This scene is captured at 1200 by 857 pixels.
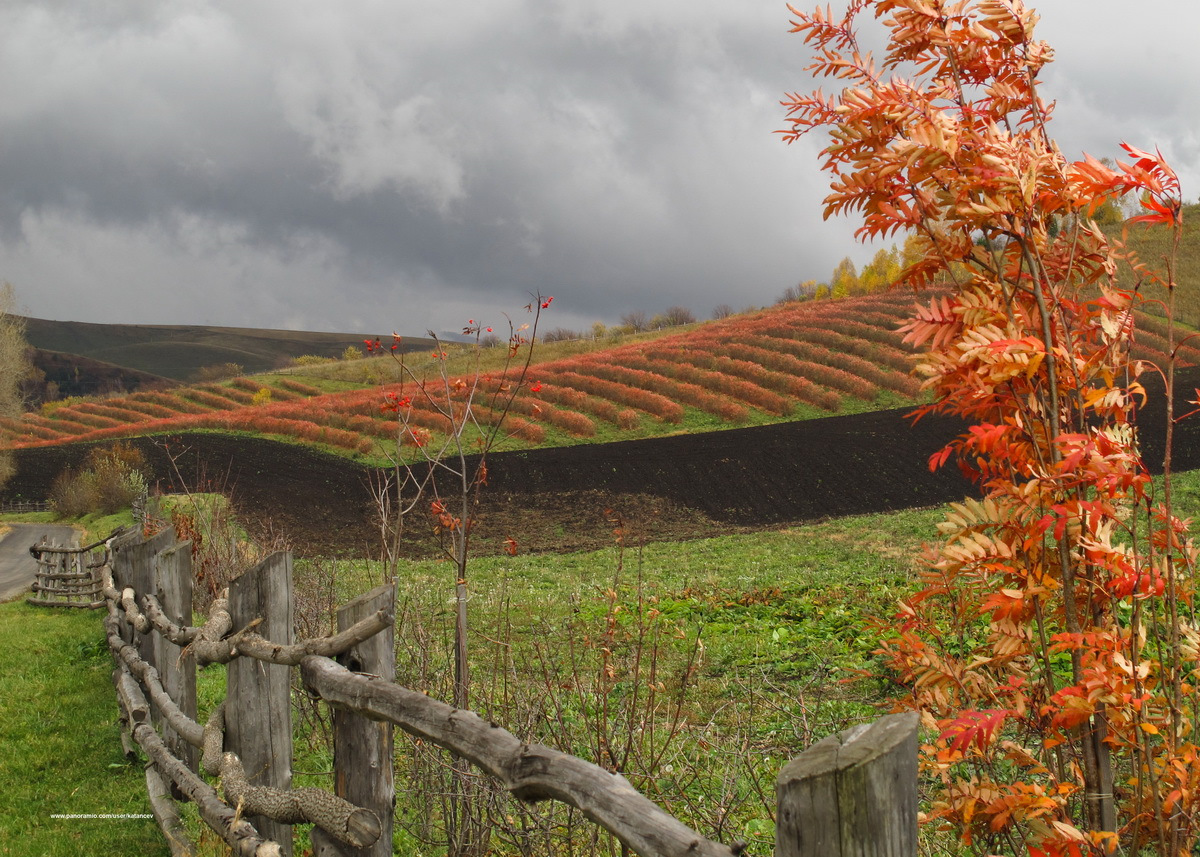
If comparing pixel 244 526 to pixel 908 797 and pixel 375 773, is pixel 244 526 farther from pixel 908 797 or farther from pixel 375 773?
pixel 908 797

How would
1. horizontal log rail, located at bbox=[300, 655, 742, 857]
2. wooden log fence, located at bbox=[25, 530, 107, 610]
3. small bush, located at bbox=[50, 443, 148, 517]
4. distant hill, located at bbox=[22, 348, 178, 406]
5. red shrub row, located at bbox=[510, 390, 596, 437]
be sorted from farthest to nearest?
distant hill, located at bbox=[22, 348, 178, 406], red shrub row, located at bbox=[510, 390, 596, 437], small bush, located at bbox=[50, 443, 148, 517], wooden log fence, located at bbox=[25, 530, 107, 610], horizontal log rail, located at bbox=[300, 655, 742, 857]

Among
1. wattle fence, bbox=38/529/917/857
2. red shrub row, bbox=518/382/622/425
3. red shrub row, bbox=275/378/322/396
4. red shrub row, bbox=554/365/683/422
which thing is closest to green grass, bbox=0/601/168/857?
wattle fence, bbox=38/529/917/857

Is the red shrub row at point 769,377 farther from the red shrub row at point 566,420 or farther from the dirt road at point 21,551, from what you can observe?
the dirt road at point 21,551

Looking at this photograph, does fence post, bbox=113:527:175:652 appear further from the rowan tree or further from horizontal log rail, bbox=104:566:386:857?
the rowan tree

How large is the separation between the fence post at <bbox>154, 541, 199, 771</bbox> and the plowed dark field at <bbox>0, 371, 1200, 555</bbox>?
1266 cm

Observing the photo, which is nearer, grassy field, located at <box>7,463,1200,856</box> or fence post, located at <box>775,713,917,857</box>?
fence post, located at <box>775,713,917,857</box>

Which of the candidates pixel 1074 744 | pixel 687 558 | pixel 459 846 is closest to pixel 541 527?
pixel 687 558

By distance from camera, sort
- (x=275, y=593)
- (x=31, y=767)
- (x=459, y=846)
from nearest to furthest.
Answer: (x=275, y=593), (x=459, y=846), (x=31, y=767)

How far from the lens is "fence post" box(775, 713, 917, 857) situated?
1303 mm

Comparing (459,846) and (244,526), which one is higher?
(459,846)

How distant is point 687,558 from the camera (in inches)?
633

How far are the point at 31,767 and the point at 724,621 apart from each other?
268 inches

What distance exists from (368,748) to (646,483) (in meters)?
22.7

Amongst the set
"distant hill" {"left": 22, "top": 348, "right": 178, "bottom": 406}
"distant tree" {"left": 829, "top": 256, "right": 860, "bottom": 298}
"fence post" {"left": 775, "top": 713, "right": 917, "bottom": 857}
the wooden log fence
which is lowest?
the wooden log fence
